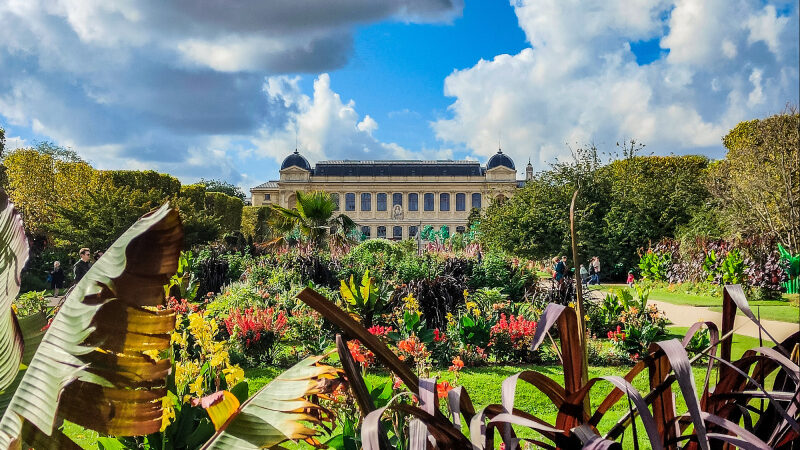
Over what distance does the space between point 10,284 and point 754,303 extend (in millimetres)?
14652

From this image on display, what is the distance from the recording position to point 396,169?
68.9m

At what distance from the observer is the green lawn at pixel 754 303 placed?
35.2 feet

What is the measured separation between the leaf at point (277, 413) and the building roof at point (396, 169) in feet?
220

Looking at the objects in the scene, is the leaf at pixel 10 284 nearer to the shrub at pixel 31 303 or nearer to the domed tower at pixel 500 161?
the shrub at pixel 31 303

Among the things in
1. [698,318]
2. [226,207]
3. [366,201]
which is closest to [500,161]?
[366,201]

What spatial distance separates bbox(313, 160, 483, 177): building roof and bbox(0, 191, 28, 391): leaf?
66998 millimetres

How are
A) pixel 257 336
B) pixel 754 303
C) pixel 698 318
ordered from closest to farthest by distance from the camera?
pixel 257 336
pixel 698 318
pixel 754 303

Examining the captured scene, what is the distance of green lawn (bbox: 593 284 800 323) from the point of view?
10.7 metres

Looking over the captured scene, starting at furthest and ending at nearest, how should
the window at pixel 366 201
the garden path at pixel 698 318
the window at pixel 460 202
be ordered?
the window at pixel 366 201 → the window at pixel 460 202 → the garden path at pixel 698 318

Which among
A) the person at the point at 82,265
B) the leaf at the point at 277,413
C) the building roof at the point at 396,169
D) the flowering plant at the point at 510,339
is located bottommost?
the flowering plant at the point at 510,339

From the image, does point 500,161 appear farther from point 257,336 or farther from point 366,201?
point 257,336

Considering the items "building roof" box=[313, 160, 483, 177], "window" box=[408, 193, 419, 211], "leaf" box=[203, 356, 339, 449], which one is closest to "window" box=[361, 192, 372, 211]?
"building roof" box=[313, 160, 483, 177]

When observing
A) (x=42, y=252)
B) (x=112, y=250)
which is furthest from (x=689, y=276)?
(x=42, y=252)

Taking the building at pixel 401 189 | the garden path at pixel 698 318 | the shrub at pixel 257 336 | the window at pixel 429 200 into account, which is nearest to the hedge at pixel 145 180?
the building at pixel 401 189
